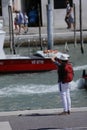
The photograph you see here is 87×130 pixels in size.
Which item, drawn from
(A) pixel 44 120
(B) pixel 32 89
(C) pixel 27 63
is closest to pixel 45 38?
(C) pixel 27 63

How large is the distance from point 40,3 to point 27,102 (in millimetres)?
26259

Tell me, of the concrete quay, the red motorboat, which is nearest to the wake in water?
the red motorboat

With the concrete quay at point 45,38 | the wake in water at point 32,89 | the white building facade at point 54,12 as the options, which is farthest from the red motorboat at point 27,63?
the white building facade at point 54,12

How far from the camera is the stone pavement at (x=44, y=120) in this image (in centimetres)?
1477

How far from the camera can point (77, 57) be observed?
36312mm

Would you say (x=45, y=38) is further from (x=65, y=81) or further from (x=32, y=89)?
(x=65, y=81)

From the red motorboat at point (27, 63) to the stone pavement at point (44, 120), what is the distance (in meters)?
13.9

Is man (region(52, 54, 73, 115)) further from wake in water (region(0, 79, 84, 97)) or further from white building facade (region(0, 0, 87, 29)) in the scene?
white building facade (region(0, 0, 87, 29))

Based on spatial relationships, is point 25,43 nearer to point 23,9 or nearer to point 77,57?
point 77,57

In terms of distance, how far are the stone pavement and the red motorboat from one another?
13861 mm

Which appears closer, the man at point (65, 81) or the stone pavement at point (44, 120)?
the stone pavement at point (44, 120)

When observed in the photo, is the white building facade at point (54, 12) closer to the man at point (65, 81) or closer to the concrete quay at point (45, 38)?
the concrete quay at point (45, 38)

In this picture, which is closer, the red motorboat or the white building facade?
the red motorboat

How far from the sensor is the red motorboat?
100.0 ft
